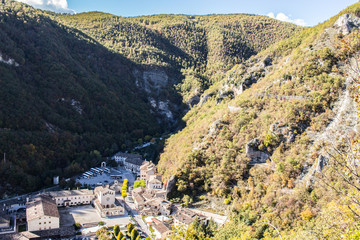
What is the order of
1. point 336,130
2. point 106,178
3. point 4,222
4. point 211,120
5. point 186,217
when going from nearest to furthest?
point 336,130 → point 4,222 → point 186,217 → point 211,120 → point 106,178

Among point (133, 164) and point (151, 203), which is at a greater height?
point (133, 164)

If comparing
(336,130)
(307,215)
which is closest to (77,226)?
(307,215)

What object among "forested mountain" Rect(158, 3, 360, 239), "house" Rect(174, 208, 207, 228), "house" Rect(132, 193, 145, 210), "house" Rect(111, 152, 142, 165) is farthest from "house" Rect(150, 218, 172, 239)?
"house" Rect(111, 152, 142, 165)

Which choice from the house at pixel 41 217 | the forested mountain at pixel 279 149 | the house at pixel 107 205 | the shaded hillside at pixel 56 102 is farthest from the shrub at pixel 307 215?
the shaded hillside at pixel 56 102

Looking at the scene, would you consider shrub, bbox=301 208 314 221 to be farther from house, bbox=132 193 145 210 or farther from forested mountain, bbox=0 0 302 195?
forested mountain, bbox=0 0 302 195

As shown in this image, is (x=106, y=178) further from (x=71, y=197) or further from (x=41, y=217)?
(x=41, y=217)

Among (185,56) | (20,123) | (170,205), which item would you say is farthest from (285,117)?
(185,56)

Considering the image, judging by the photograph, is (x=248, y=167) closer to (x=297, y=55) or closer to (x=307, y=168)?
(x=307, y=168)
